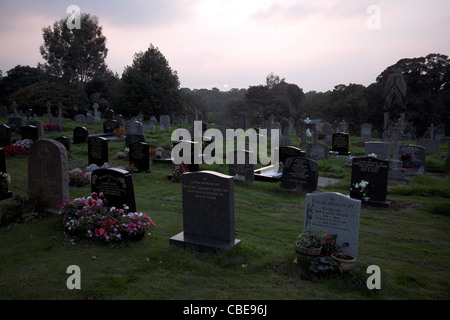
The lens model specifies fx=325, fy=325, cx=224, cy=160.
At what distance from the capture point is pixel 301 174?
1116 centimetres

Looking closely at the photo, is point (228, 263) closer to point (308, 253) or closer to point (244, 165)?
point (308, 253)

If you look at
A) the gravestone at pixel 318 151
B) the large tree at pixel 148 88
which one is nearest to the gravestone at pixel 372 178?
the gravestone at pixel 318 151

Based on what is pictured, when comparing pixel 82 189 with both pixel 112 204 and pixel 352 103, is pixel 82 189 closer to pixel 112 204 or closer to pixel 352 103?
pixel 112 204

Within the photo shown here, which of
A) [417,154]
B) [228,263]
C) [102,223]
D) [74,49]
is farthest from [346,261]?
[74,49]

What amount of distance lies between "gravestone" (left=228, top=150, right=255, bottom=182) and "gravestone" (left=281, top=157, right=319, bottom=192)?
1369mm

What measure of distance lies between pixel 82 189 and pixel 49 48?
47274mm

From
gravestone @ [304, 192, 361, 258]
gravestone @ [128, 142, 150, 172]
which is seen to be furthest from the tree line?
gravestone @ [304, 192, 361, 258]

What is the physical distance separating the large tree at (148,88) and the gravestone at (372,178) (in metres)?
33.8

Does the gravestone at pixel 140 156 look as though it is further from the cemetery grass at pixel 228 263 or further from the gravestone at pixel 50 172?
the gravestone at pixel 50 172

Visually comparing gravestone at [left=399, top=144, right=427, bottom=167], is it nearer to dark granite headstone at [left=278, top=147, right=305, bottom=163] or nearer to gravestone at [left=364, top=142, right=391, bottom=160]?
gravestone at [left=364, top=142, right=391, bottom=160]

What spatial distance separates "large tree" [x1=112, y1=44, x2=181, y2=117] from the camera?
132ft

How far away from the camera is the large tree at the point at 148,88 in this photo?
1587 inches

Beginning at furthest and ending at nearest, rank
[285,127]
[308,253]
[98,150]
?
[285,127] → [98,150] → [308,253]

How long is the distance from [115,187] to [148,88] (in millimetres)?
35477
